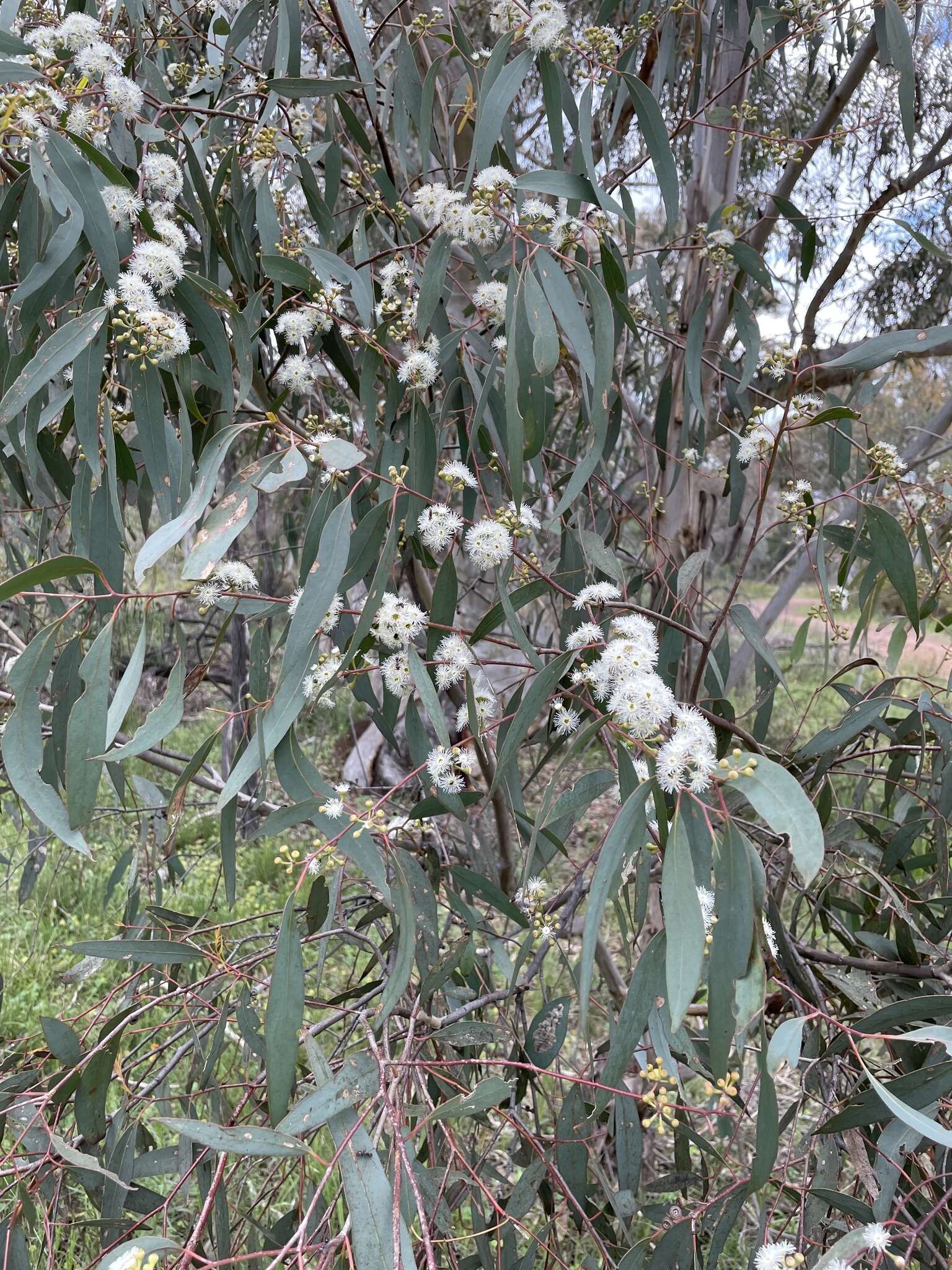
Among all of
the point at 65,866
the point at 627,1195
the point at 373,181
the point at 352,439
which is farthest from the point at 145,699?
the point at 627,1195

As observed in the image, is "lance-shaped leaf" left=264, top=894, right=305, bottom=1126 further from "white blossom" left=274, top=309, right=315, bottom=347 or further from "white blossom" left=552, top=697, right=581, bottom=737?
"white blossom" left=274, top=309, right=315, bottom=347

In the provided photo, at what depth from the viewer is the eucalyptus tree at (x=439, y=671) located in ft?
2.19

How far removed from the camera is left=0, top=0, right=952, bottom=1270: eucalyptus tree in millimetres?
668

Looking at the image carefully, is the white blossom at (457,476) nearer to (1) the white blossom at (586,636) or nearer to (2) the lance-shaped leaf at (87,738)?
(1) the white blossom at (586,636)

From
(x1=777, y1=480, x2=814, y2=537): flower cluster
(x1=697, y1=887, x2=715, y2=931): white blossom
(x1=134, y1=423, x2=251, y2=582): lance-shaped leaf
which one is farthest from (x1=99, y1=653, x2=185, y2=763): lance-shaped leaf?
(x1=777, y1=480, x2=814, y2=537): flower cluster

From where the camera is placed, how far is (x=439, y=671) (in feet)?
2.96

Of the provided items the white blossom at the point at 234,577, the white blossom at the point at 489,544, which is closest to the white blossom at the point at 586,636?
the white blossom at the point at 489,544


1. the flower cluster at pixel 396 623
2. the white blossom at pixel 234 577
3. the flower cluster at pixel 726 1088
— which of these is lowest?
the flower cluster at pixel 726 1088

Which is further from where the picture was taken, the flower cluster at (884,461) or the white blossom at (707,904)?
the flower cluster at (884,461)

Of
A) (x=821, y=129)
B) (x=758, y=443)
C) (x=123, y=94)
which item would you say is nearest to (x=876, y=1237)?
(x=758, y=443)

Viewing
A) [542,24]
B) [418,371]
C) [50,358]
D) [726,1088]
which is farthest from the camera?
[418,371]

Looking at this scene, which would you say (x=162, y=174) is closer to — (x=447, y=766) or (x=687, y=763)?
(x=447, y=766)

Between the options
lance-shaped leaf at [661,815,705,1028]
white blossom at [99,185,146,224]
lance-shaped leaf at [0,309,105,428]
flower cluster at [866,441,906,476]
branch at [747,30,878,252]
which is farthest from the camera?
branch at [747,30,878,252]

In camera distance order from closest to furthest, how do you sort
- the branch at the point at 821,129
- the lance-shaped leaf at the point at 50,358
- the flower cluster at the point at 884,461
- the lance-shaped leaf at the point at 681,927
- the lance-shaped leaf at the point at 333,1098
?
the lance-shaped leaf at the point at 681,927 < the lance-shaped leaf at the point at 333,1098 < the lance-shaped leaf at the point at 50,358 < the flower cluster at the point at 884,461 < the branch at the point at 821,129
